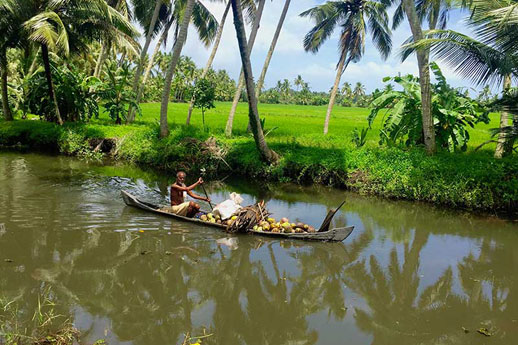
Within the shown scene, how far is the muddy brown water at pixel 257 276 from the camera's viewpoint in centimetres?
453

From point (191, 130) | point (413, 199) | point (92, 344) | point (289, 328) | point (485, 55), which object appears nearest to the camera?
point (92, 344)

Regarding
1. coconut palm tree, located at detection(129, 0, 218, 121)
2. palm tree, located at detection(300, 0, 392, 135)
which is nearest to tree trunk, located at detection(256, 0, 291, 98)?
palm tree, located at detection(300, 0, 392, 135)

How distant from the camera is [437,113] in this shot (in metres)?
11.5

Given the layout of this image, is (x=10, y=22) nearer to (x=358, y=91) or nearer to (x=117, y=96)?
(x=117, y=96)

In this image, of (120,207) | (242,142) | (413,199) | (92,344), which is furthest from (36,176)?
(413,199)

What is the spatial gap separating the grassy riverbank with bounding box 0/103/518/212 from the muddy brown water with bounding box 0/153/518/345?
0.75 m

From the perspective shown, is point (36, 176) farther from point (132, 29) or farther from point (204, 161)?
point (132, 29)

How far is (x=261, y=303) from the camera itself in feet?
16.8

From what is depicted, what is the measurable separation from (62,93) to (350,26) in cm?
1208

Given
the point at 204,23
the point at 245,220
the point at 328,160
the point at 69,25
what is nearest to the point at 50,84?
the point at 69,25

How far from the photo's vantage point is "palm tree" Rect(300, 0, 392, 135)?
14578 millimetres

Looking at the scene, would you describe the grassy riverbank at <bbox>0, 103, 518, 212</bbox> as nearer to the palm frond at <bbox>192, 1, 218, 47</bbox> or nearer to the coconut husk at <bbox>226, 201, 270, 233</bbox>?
the coconut husk at <bbox>226, 201, 270, 233</bbox>

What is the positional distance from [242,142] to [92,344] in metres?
10.1

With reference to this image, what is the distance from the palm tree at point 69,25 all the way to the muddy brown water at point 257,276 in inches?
251
